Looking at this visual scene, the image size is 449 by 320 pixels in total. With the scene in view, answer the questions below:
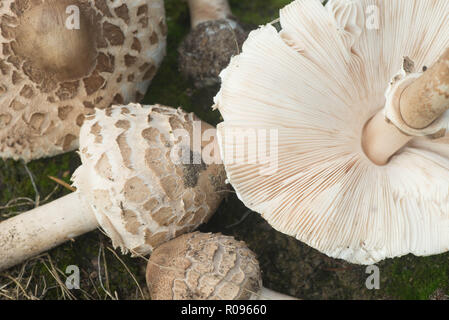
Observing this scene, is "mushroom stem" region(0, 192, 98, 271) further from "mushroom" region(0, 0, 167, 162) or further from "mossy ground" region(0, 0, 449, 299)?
"mushroom" region(0, 0, 167, 162)

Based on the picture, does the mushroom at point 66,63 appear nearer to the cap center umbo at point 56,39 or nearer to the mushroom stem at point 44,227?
the cap center umbo at point 56,39

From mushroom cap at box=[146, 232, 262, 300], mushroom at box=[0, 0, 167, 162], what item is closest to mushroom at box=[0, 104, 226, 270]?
mushroom cap at box=[146, 232, 262, 300]

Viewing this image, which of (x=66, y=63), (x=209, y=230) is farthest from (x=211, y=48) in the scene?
(x=209, y=230)

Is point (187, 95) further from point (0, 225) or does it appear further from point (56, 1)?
point (0, 225)

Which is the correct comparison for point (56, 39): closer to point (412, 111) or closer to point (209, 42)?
point (209, 42)

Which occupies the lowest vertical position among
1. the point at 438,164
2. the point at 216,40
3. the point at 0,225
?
the point at 0,225

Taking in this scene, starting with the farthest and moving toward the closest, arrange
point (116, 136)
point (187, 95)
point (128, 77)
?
point (187, 95), point (128, 77), point (116, 136)

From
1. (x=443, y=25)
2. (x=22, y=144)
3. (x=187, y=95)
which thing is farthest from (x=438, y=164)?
(x=22, y=144)

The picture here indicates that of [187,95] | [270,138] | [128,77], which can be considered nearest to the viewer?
[270,138]
